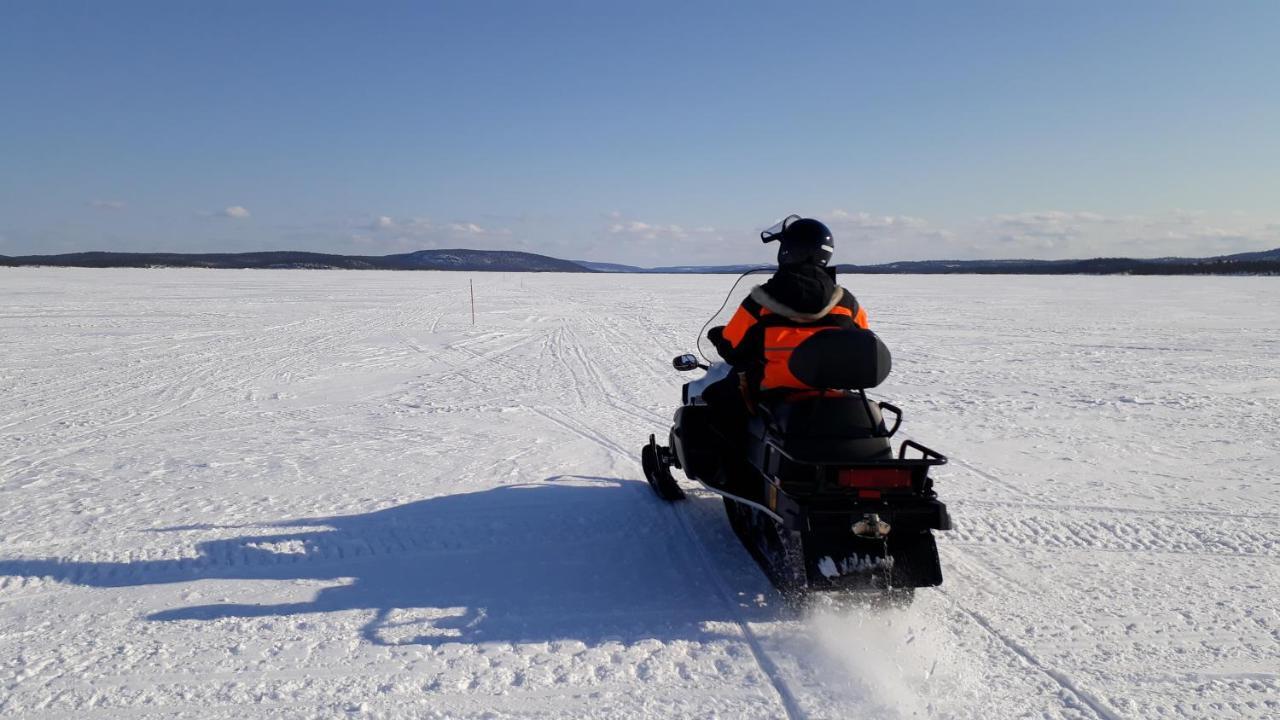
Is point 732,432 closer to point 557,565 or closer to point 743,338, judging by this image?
point 743,338

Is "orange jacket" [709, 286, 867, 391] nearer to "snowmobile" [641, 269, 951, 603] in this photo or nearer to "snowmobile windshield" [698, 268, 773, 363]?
"snowmobile" [641, 269, 951, 603]

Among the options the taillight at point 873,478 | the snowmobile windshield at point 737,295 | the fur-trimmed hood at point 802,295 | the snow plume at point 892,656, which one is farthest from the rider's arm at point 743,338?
the snow plume at point 892,656

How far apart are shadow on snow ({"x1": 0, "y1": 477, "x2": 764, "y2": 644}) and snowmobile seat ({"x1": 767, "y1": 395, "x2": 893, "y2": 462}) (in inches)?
31.2

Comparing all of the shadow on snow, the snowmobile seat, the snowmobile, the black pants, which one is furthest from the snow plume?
the black pants

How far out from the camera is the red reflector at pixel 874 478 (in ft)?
10.5

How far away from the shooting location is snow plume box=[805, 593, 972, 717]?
2627 mm

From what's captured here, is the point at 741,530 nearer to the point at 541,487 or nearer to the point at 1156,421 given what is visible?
the point at 541,487

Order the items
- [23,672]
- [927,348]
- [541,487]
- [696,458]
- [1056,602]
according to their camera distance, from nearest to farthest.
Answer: [23,672], [1056,602], [696,458], [541,487], [927,348]

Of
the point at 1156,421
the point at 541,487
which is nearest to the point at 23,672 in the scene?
the point at 541,487

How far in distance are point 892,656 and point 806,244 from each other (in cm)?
199

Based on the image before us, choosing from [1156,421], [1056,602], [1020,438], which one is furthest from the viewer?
[1156,421]

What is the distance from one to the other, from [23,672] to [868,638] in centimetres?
334

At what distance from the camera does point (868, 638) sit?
3.06m

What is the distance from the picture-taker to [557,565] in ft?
12.6
